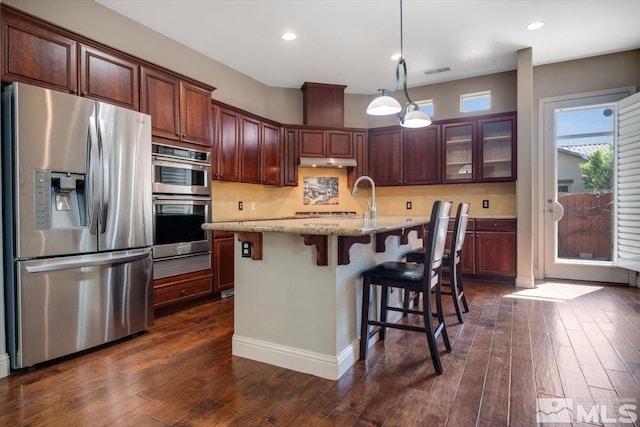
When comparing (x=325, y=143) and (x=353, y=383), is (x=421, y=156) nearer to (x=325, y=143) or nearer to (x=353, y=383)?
(x=325, y=143)

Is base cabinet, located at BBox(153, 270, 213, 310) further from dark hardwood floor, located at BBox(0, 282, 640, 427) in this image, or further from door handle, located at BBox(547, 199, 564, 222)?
door handle, located at BBox(547, 199, 564, 222)

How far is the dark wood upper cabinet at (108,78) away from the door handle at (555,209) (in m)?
5.13

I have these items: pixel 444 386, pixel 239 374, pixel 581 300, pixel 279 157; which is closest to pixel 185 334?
pixel 239 374

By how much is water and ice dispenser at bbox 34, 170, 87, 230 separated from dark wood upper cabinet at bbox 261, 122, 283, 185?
8.63 feet

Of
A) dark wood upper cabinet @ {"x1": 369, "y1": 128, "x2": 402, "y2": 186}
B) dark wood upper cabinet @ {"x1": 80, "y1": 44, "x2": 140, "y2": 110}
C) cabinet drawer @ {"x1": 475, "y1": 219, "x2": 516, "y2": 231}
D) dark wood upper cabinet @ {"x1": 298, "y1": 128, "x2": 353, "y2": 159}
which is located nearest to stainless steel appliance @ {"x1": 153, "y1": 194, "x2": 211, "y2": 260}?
dark wood upper cabinet @ {"x1": 80, "y1": 44, "x2": 140, "y2": 110}

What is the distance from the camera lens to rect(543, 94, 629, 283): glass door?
451 cm

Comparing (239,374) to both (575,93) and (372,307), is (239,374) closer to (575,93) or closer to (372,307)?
(372,307)

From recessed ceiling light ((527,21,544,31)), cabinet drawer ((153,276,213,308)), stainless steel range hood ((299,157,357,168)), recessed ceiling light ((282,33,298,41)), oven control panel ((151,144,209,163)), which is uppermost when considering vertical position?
recessed ceiling light ((527,21,544,31))

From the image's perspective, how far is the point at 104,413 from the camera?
5.70ft

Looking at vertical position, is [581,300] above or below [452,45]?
below

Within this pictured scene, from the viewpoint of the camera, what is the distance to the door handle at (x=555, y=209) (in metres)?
4.69

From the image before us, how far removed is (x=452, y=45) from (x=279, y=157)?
2.70m

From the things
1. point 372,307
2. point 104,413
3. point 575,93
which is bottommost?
point 104,413

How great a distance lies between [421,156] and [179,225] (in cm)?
363
